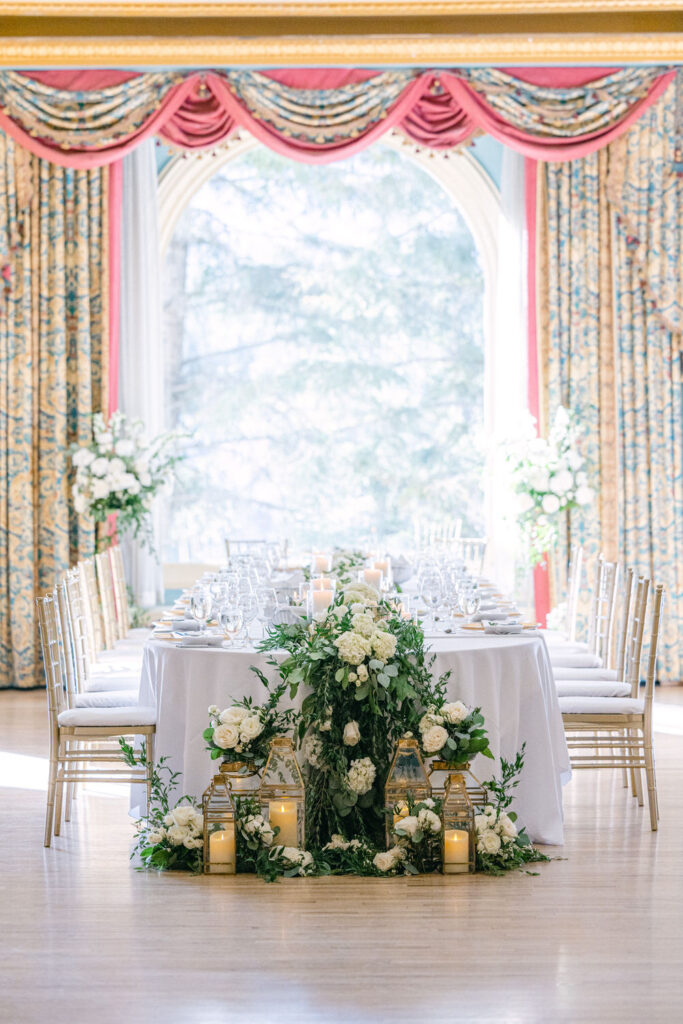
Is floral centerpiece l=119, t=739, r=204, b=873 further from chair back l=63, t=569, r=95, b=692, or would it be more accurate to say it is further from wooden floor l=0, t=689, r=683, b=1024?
chair back l=63, t=569, r=95, b=692

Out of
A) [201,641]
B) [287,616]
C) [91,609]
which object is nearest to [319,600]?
[287,616]

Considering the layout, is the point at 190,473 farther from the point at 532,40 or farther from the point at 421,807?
the point at 421,807

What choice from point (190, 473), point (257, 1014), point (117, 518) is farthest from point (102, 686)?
point (190, 473)

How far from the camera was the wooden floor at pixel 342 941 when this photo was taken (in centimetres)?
324

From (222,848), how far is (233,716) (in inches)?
17.7

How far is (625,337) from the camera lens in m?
7.77

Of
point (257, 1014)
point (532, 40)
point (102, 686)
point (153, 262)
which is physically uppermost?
point (532, 40)

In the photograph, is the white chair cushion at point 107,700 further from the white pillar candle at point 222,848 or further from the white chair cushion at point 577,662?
the white chair cushion at point 577,662

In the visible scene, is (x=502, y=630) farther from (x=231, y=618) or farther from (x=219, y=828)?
(x=219, y=828)

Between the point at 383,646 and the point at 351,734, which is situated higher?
the point at 383,646

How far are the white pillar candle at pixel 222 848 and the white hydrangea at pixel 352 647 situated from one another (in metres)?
0.70

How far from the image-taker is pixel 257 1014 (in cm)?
319

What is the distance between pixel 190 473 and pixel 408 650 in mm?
4856

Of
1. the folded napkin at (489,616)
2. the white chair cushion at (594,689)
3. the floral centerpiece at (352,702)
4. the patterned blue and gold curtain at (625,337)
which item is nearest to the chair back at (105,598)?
the floral centerpiece at (352,702)
